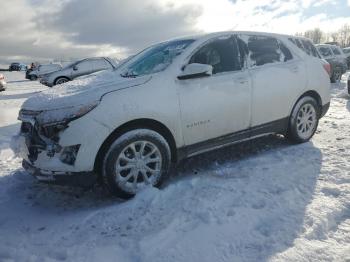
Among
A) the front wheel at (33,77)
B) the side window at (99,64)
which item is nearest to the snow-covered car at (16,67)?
the front wheel at (33,77)

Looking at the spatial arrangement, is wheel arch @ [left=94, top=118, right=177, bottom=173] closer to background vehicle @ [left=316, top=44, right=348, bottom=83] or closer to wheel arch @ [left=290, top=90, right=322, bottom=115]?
wheel arch @ [left=290, top=90, right=322, bottom=115]

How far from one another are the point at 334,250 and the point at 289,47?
11.1ft

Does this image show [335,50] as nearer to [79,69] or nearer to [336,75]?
[336,75]

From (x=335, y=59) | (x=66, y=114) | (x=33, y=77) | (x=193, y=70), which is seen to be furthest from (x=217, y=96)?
(x=33, y=77)

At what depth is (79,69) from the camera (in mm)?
16609

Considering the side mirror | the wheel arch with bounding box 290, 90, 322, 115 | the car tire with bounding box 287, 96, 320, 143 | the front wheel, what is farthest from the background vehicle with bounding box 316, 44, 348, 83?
the front wheel

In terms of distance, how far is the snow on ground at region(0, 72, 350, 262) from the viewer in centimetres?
287

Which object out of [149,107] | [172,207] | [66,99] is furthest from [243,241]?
[66,99]

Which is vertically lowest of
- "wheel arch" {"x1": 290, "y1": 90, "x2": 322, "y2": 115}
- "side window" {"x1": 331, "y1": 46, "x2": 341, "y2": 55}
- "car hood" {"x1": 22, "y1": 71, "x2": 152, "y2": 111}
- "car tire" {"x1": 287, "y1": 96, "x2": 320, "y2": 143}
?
"car tire" {"x1": 287, "y1": 96, "x2": 320, "y2": 143}

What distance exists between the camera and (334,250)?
275 cm

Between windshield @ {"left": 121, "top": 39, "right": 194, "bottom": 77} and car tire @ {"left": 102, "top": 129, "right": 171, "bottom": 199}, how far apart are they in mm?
854

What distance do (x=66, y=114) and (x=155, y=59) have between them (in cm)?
151

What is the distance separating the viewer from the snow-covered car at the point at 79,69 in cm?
1622

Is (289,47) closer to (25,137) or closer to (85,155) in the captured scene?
(85,155)
